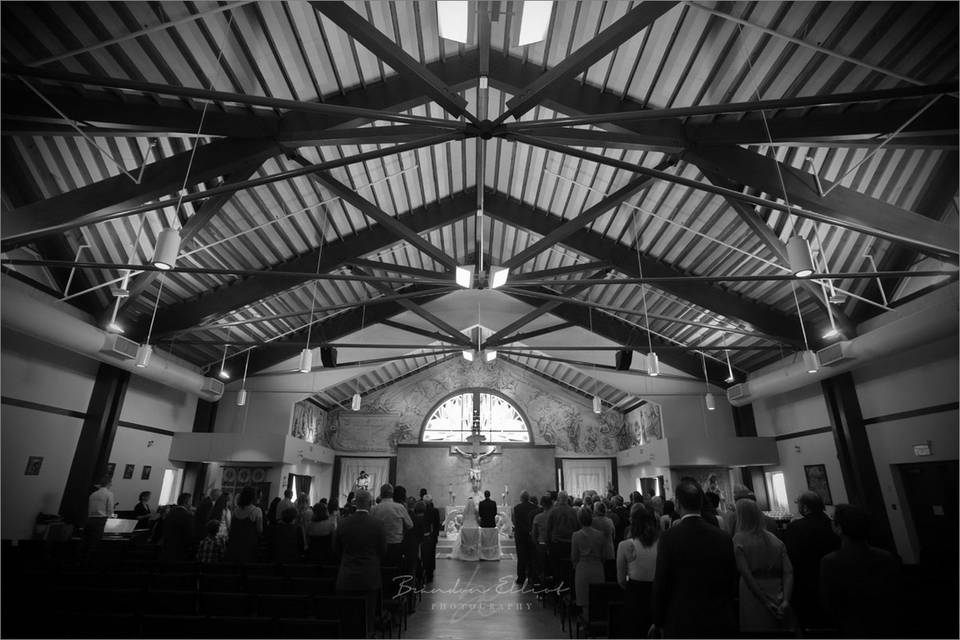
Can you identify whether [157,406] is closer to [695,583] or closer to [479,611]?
[479,611]

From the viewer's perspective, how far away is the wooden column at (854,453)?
29.3ft

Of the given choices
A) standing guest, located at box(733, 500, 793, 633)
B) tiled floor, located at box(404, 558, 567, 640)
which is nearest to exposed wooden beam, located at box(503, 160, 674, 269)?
tiled floor, located at box(404, 558, 567, 640)

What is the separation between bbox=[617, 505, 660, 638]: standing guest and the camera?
3.46 meters

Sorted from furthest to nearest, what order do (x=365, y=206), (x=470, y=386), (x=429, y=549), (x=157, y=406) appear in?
(x=470, y=386), (x=157, y=406), (x=429, y=549), (x=365, y=206)

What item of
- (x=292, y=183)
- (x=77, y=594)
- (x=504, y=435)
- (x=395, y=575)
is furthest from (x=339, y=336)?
(x=77, y=594)

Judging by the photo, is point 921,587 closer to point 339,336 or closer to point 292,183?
point 292,183

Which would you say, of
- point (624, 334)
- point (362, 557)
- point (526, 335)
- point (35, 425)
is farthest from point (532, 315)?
point (35, 425)

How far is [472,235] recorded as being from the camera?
41.0 feet

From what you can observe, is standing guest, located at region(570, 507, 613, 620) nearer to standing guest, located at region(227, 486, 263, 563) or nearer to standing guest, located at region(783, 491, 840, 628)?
standing guest, located at region(783, 491, 840, 628)

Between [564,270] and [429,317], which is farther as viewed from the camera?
[429,317]

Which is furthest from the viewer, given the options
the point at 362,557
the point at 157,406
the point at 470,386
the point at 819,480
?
the point at 470,386

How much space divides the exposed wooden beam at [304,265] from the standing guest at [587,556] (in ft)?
23.3

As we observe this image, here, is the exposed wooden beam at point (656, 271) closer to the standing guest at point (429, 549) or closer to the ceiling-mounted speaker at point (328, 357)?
the ceiling-mounted speaker at point (328, 357)

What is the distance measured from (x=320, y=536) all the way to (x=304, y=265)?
627cm
